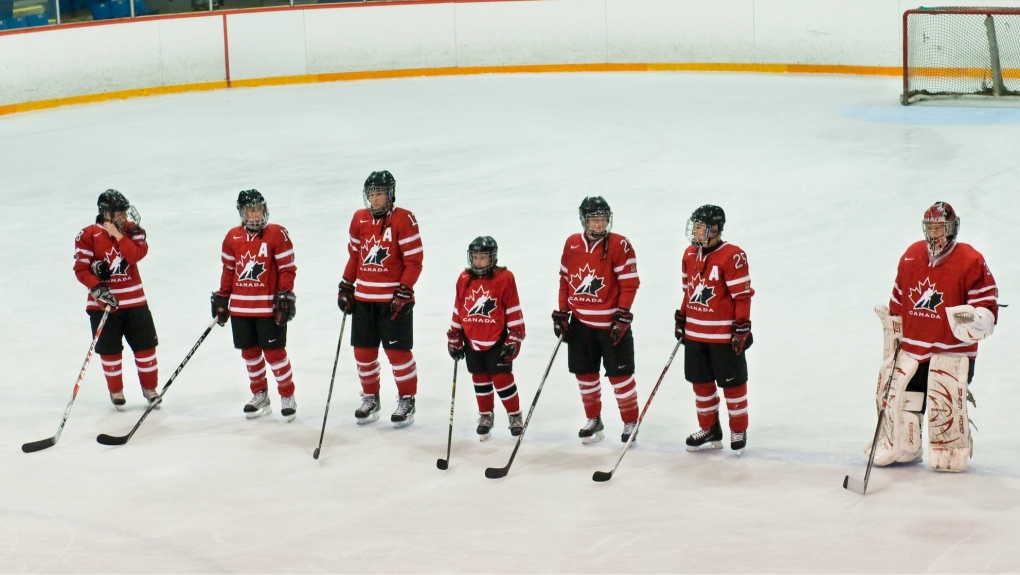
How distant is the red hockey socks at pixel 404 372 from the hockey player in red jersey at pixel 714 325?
1341mm

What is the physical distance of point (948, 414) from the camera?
5215 millimetres

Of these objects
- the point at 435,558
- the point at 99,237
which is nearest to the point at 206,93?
the point at 99,237

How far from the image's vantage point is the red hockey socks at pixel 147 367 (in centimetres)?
647

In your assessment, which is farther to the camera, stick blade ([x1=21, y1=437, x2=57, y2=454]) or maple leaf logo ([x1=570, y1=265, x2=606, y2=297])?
stick blade ([x1=21, y1=437, x2=57, y2=454])

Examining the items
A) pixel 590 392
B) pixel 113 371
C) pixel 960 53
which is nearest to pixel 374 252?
pixel 590 392

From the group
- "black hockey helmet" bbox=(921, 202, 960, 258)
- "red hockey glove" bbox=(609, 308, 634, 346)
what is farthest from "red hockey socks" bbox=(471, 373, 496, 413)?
"black hockey helmet" bbox=(921, 202, 960, 258)

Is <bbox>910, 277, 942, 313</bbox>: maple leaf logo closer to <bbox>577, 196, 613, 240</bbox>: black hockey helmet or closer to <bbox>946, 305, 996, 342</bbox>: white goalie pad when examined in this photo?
<bbox>946, 305, 996, 342</bbox>: white goalie pad

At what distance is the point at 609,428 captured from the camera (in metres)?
6.04

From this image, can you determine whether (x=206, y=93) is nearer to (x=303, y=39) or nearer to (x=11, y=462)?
(x=303, y=39)

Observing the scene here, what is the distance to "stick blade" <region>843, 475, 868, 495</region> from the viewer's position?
509cm

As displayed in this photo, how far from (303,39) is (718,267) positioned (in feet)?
45.8

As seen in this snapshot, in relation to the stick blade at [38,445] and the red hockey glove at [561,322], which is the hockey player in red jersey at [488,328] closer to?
the red hockey glove at [561,322]

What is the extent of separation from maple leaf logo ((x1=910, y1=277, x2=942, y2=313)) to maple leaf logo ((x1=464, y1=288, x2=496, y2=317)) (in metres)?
1.82

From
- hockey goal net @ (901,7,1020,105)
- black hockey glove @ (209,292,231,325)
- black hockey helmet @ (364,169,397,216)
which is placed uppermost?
hockey goal net @ (901,7,1020,105)
